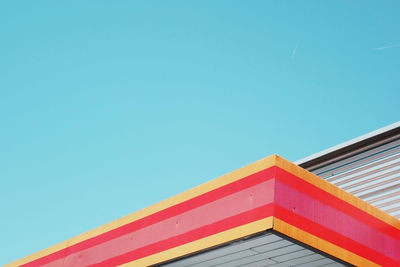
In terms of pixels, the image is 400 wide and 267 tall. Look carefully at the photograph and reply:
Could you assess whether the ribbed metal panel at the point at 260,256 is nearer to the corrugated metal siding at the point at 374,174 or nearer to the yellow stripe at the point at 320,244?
the yellow stripe at the point at 320,244

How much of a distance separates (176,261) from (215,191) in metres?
1.01

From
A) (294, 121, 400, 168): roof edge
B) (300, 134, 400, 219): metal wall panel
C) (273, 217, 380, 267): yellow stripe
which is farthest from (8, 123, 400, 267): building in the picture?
(294, 121, 400, 168): roof edge

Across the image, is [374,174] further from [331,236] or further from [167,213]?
[167,213]

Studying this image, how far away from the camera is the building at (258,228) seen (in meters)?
5.98

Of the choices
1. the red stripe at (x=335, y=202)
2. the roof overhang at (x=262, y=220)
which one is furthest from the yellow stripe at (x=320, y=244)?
the red stripe at (x=335, y=202)

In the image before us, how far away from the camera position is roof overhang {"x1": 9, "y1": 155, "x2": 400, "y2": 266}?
19.6 ft

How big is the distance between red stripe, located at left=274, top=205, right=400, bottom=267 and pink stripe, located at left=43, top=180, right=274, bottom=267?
0.78 feet

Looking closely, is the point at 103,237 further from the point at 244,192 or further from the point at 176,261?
the point at 244,192

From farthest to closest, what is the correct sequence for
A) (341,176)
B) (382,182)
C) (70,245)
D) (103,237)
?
1. (341,176)
2. (382,182)
3. (70,245)
4. (103,237)

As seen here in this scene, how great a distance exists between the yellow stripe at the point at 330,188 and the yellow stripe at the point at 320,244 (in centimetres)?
62

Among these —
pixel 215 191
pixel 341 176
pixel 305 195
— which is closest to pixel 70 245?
pixel 215 191

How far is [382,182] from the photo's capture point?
32.5 ft

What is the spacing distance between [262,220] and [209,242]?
79 cm

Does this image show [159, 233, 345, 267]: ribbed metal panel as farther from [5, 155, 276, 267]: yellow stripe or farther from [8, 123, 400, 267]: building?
[5, 155, 276, 267]: yellow stripe
